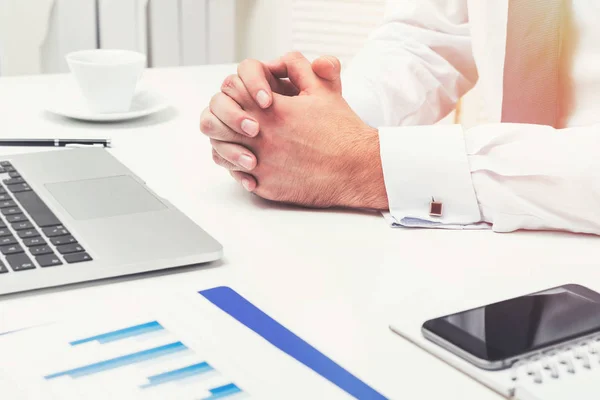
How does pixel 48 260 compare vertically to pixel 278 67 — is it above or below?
below

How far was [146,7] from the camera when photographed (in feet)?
7.91

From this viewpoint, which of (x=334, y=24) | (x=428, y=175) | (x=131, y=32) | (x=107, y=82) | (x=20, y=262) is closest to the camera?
(x=20, y=262)

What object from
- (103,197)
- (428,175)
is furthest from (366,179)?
(103,197)

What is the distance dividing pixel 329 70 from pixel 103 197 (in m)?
0.29

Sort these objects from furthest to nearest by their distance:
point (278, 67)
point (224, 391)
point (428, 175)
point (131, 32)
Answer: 1. point (131, 32)
2. point (278, 67)
3. point (428, 175)
4. point (224, 391)

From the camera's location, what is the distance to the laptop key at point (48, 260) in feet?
2.17

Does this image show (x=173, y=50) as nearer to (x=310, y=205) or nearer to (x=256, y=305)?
(x=310, y=205)

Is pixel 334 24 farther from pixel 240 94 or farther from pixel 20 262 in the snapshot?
pixel 20 262

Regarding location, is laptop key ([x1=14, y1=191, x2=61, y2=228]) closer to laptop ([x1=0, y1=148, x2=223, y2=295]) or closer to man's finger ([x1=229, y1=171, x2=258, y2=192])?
laptop ([x1=0, y1=148, x2=223, y2=295])

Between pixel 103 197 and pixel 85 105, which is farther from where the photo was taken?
pixel 85 105

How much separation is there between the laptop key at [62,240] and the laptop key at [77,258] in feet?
0.08

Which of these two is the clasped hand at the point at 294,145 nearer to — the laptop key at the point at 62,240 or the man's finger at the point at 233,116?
the man's finger at the point at 233,116

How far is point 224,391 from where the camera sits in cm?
52

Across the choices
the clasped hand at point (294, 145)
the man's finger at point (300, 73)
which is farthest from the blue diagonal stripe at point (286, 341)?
the man's finger at point (300, 73)
